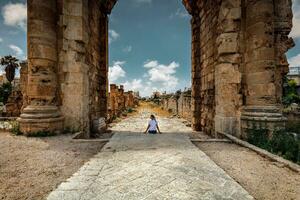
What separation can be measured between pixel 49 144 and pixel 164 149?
2.55 metres

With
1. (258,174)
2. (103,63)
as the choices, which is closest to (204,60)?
(103,63)

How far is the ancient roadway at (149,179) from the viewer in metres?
2.12

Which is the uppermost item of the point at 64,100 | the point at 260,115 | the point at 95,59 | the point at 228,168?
the point at 95,59

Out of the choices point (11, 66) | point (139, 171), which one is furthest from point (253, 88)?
point (11, 66)

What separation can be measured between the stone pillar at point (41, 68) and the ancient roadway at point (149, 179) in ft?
8.39

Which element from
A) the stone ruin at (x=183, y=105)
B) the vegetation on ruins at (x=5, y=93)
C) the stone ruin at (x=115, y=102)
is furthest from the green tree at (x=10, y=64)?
the stone ruin at (x=183, y=105)

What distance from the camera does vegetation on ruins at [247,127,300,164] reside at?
3.57 m

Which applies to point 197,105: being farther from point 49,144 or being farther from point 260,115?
point 49,144

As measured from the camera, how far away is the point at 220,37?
5699mm

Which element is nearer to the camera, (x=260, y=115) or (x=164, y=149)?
(x=164, y=149)

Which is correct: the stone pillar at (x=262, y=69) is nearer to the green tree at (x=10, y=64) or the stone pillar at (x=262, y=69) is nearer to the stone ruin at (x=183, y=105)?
the stone ruin at (x=183, y=105)

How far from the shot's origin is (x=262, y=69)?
5090mm

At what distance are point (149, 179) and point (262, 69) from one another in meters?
4.30

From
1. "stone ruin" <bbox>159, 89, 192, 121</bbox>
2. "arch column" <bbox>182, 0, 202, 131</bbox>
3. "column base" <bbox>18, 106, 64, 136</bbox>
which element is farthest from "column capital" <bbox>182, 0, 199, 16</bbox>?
"column base" <bbox>18, 106, 64, 136</bbox>
